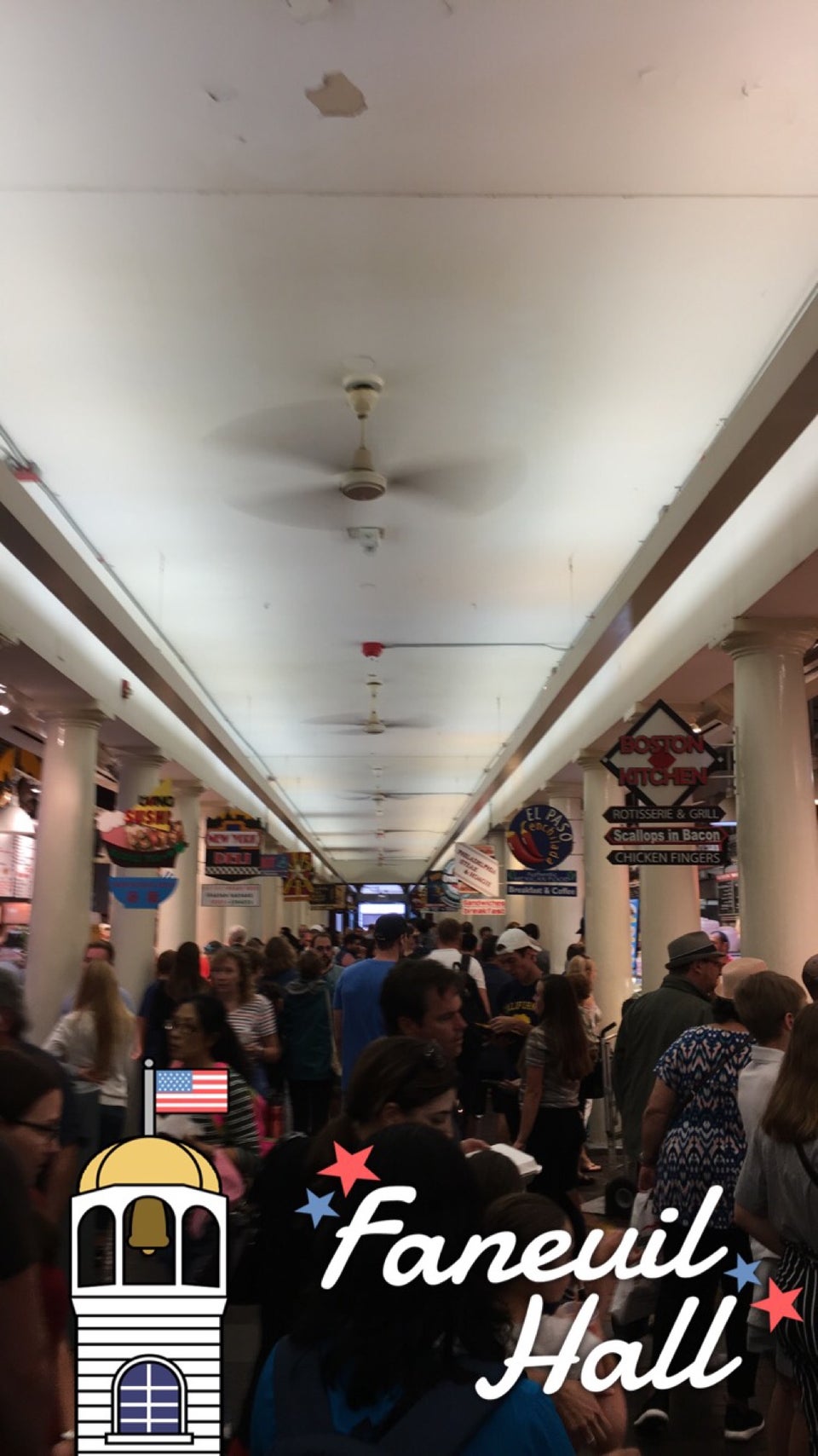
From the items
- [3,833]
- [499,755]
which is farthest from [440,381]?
[499,755]

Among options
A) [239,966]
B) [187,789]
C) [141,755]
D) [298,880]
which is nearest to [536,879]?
[141,755]

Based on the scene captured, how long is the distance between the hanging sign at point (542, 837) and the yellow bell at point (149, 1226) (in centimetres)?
1220

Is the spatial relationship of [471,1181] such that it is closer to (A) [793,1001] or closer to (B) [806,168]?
(A) [793,1001]

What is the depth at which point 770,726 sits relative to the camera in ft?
25.8

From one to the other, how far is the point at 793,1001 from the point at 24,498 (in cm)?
558

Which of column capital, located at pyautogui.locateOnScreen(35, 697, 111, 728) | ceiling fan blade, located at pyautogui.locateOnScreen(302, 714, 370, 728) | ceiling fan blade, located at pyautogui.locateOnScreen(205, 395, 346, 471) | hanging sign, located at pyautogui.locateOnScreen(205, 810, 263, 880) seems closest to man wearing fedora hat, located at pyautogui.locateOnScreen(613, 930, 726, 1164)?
ceiling fan blade, located at pyautogui.locateOnScreen(205, 395, 346, 471)

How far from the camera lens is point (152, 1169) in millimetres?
1658

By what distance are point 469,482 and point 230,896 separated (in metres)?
12.1

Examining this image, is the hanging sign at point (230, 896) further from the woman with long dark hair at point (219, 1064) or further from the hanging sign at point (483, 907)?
the woman with long dark hair at point (219, 1064)

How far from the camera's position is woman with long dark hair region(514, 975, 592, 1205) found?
238 inches

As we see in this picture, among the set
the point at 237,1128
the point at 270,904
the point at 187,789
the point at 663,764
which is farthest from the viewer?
the point at 270,904

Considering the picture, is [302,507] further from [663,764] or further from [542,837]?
[542,837]

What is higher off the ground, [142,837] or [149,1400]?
[142,837]

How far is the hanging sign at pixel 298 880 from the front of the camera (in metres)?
23.0
